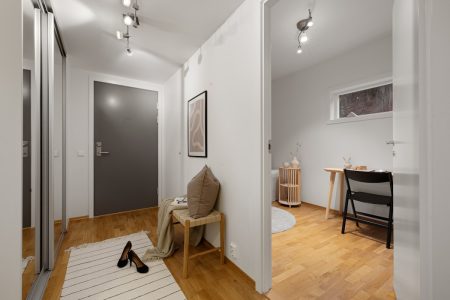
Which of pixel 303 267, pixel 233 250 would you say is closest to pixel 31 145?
pixel 233 250

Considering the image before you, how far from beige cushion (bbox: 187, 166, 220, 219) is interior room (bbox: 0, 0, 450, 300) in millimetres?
15

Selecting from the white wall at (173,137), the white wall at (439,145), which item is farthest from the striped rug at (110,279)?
the white wall at (439,145)

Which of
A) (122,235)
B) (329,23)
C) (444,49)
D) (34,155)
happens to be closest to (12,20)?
(34,155)

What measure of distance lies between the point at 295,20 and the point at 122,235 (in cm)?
344

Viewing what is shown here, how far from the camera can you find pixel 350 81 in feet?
9.93

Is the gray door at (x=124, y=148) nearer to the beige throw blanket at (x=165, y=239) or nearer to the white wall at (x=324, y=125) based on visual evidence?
the beige throw blanket at (x=165, y=239)

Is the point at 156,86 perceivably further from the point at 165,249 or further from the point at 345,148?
the point at 345,148

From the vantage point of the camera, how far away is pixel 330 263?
1.81 m

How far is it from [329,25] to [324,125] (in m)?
1.61

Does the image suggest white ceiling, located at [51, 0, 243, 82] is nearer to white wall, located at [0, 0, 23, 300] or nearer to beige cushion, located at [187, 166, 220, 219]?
white wall, located at [0, 0, 23, 300]

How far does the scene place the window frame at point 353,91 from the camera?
8.74ft

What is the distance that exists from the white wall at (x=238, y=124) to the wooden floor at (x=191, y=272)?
0.13 meters

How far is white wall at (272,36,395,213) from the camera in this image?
271 cm

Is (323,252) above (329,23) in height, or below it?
below
